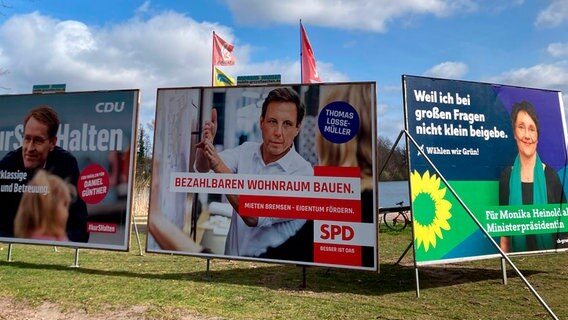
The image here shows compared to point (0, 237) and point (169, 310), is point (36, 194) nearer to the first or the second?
point (0, 237)

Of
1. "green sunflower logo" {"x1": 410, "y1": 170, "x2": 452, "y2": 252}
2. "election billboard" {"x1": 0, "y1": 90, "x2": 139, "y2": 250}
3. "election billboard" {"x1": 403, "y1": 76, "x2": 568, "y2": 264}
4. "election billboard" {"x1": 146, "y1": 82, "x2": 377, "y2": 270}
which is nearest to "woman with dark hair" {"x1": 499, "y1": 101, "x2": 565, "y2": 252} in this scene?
"election billboard" {"x1": 403, "y1": 76, "x2": 568, "y2": 264}

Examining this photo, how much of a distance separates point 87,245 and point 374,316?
609 cm

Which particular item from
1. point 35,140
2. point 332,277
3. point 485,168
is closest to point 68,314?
point 332,277

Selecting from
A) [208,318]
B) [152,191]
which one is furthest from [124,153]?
[208,318]

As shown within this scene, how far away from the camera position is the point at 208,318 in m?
6.05

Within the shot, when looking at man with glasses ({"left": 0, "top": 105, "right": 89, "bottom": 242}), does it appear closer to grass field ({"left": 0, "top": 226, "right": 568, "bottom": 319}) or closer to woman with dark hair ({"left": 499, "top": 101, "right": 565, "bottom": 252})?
grass field ({"left": 0, "top": 226, "right": 568, "bottom": 319})

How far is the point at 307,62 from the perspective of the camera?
54.9 feet

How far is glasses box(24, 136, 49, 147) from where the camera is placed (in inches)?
396

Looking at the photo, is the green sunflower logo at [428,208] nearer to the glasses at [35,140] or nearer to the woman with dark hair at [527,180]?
the woman with dark hair at [527,180]

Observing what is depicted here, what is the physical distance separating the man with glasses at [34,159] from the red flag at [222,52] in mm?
9789

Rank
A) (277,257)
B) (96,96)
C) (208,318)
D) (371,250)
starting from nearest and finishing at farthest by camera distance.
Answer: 1. (208,318)
2. (371,250)
3. (277,257)
4. (96,96)

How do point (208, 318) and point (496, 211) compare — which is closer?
point (208, 318)

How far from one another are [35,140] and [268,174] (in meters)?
5.52

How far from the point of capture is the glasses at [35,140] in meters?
10.0
